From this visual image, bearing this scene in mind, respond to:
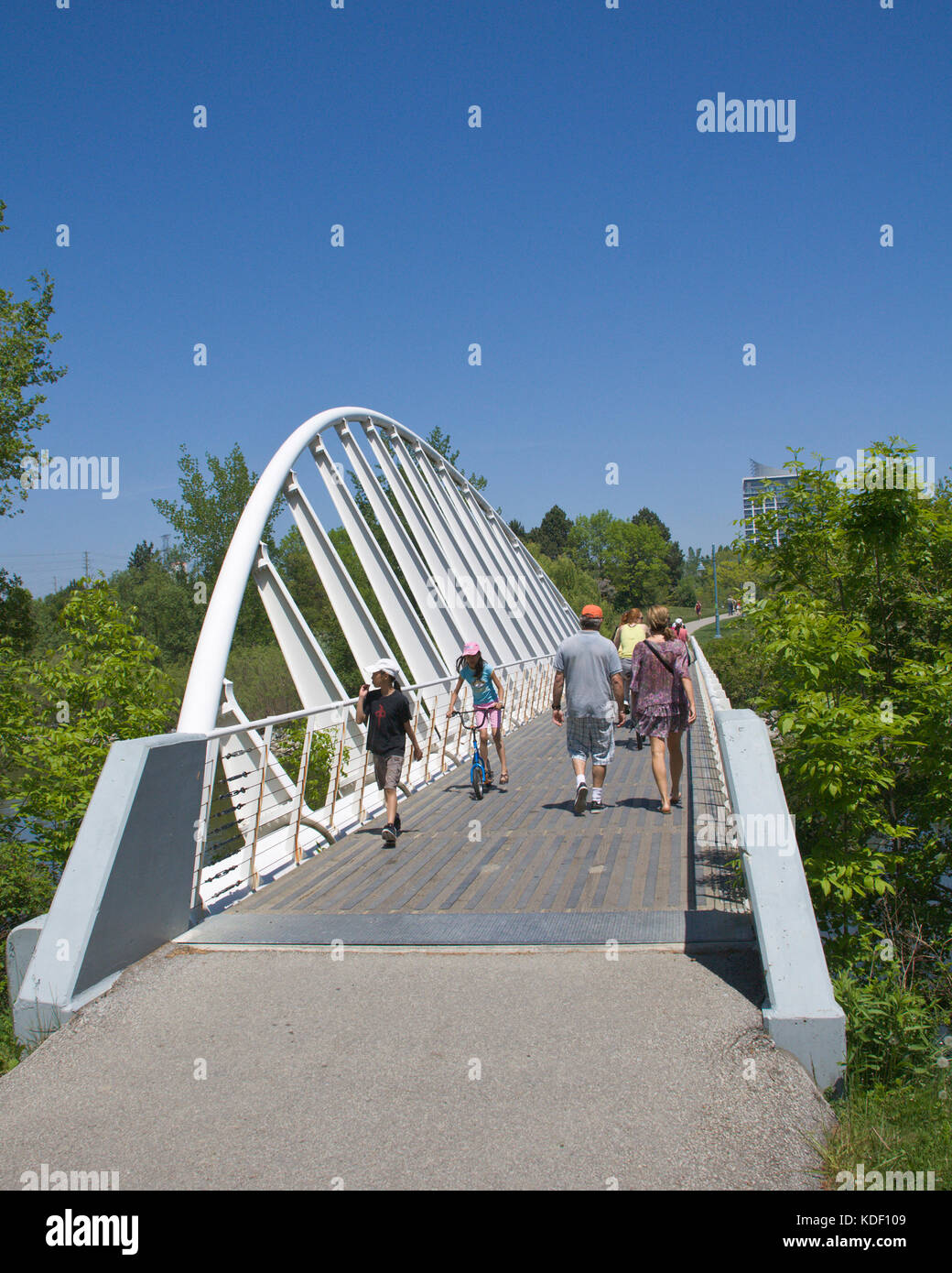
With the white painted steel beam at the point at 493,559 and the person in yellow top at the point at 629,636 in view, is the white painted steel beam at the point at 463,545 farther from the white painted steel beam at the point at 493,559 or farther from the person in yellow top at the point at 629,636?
the person in yellow top at the point at 629,636

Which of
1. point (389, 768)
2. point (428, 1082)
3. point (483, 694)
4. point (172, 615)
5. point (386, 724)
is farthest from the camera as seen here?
point (172, 615)

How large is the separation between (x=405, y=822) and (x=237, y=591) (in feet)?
8.21

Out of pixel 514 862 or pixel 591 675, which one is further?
pixel 591 675

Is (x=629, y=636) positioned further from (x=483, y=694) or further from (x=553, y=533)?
(x=553, y=533)

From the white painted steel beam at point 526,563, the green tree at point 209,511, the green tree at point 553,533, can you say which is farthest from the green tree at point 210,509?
the green tree at point 553,533

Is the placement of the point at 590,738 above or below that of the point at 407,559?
below

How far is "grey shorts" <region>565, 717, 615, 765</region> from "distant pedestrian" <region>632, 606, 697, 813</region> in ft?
0.97

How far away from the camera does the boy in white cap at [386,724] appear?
8.31m

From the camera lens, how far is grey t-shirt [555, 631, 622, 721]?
8.76m

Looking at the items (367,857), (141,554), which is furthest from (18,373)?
(141,554)

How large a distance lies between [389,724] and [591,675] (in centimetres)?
183

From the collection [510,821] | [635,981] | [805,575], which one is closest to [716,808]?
[510,821]

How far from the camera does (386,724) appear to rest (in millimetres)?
8398
